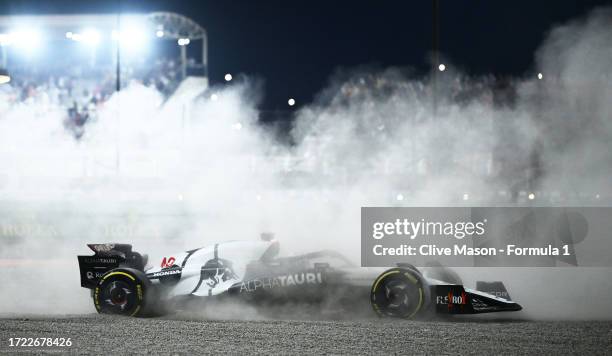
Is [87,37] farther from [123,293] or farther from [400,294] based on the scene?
[400,294]

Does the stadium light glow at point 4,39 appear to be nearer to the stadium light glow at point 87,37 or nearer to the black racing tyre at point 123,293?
the stadium light glow at point 87,37

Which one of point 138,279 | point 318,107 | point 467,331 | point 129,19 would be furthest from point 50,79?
point 467,331

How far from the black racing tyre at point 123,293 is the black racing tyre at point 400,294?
234 centimetres

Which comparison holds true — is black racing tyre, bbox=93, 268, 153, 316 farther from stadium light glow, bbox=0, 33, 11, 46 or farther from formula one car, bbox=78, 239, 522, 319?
stadium light glow, bbox=0, 33, 11, 46

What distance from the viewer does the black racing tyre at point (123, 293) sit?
723 centimetres


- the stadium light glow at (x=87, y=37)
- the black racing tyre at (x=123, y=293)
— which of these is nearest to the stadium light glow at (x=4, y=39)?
the stadium light glow at (x=87, y=37)

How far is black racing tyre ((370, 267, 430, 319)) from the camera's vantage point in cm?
682

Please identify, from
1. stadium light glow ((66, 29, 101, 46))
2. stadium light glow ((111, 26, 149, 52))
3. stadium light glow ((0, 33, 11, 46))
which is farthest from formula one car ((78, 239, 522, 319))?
stadium light glow ((66, 29, 101, 46))

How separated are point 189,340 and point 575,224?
5.15 metres

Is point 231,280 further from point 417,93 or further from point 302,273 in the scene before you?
point 417,93

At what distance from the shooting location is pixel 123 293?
729 cm

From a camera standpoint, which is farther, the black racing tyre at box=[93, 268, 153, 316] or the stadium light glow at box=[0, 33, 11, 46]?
the stadium light glow at box=[0, 33, 11, 46]

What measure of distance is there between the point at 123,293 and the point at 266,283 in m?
1.49

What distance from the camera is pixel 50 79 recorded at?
27.2m
